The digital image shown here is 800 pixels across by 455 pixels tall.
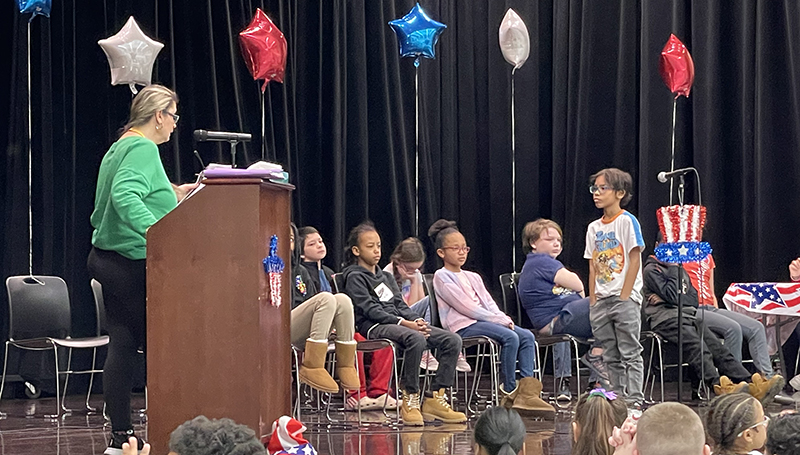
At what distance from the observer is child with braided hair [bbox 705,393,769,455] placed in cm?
258

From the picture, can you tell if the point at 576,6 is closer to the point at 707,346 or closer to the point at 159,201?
the point at 707,346

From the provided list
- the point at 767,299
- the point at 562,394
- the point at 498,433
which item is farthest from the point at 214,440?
the point at 767,299

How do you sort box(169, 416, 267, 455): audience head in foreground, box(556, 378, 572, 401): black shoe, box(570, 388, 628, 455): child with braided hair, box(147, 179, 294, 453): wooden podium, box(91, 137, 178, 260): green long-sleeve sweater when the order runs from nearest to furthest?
box(169, 416, 267, 455): audience head in foreground < box(570, 388, 628, 455): child with braided hair < box(147, 179, 294, 453): wooden podium < box(91, 137, 178, 260): green long-sleeve sweater < box(556, 378, 572, 401): black shoe

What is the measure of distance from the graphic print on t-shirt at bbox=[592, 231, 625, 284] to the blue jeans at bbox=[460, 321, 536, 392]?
1.73 ft

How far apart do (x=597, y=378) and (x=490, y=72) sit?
2569mm

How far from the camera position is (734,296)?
21.1 ft

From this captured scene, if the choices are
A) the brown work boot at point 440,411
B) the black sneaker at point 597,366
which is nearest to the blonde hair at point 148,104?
the brown work boot at point 440,411

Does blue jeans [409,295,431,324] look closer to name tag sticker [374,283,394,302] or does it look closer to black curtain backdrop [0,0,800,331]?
name tag sticker [374,283,394,302]

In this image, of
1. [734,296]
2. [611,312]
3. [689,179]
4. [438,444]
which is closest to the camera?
[438,444]

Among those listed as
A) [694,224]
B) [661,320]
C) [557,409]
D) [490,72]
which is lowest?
[557,409]

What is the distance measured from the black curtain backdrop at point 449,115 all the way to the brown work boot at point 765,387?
60.1 inches

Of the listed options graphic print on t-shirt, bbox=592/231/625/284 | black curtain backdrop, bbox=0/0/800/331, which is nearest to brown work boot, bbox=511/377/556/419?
graphic print on t-shirt, bbox=592/231/625/284

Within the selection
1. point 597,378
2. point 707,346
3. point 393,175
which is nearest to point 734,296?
point 707,346

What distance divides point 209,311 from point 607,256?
2.59 metres
